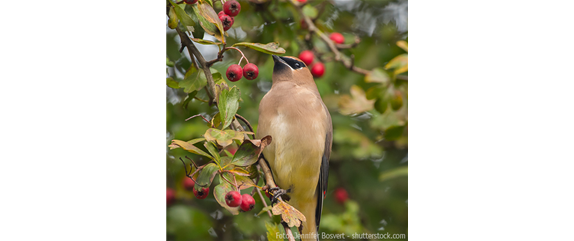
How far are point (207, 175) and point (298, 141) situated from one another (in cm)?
50

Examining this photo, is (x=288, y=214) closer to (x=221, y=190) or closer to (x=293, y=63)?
(x=221, y=190)

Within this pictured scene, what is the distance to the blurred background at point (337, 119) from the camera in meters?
1.98

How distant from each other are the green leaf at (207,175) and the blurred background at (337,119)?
0.74 ft

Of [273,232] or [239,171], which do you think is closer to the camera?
[239,171]

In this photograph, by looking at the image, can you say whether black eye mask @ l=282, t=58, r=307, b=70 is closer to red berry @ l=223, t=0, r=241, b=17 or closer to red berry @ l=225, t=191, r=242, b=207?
red berry @ l=223, t=0, r=241, b=17

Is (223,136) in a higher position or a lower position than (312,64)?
higher

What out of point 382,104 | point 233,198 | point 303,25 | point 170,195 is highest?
point 303,25

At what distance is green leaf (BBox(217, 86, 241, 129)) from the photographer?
4.69ft

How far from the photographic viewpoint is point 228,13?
1.63m

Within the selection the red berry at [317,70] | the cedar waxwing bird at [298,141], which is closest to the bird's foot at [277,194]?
the cedar waxwing bird at [298,141]

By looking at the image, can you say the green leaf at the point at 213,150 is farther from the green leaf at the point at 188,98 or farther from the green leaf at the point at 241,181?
the green leaf at the point at 188,98

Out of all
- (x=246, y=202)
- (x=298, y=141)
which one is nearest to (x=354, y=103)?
(x=298, y=141)
